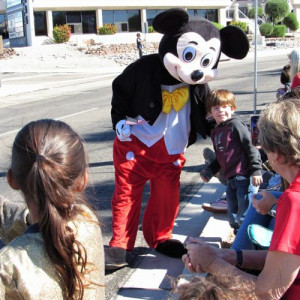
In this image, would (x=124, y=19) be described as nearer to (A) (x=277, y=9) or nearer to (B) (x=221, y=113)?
(A) (x=277, y=9)

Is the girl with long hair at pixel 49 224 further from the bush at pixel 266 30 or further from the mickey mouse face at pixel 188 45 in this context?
the bush at pixel 266 30

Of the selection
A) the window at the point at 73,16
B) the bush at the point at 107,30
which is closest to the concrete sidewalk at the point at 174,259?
the bush at the point at 107,30

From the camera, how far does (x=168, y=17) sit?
416cm

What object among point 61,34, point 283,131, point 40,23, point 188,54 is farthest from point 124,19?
point 283,131

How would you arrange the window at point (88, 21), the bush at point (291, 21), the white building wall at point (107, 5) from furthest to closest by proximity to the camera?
the bush at point (291, 21), the window at point (88, 21), the white building wall at point (107, 5)

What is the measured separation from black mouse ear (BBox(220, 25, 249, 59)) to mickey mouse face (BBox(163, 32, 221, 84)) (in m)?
0.19

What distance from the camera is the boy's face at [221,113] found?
414 cm

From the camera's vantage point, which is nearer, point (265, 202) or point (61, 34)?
point (265, 202)

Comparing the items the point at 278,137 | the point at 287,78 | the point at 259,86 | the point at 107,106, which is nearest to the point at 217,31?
the point at 278,137

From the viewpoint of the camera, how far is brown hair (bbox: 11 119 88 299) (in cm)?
183

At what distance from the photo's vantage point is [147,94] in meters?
4.09

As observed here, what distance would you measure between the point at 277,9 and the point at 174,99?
5590 centimetres

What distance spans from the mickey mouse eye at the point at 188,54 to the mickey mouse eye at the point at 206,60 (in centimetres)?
9

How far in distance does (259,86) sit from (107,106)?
5.76 meters
